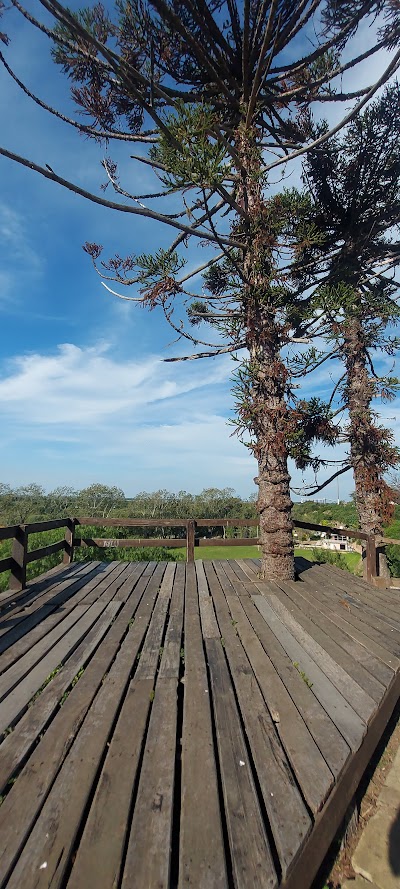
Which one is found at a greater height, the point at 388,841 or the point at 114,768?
the point at 114,768

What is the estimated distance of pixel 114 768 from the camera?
80.5 inches

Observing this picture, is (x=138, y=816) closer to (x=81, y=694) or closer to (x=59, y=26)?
(x=81, y=694)

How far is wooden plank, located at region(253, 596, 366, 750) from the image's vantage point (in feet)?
7.89

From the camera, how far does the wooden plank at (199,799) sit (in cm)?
148

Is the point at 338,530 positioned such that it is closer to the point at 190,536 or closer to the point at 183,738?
the point at 190,536

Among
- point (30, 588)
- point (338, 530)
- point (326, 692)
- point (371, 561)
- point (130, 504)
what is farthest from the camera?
point (130, 504)

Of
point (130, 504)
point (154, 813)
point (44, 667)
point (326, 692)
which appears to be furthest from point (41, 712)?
point (130, 504)

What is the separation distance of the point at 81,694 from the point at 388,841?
7.48 feet

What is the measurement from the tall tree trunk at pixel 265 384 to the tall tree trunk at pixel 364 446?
3.09 m

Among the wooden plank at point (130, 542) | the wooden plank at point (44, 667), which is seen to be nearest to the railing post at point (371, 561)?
the wooden plank at point (130, 542)

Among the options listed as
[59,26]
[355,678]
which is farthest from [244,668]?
[59,26]

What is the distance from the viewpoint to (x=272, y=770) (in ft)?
6.68

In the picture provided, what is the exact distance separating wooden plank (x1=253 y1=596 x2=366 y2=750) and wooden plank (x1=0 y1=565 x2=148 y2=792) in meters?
1.90

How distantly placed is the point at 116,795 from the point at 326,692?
1717mm
